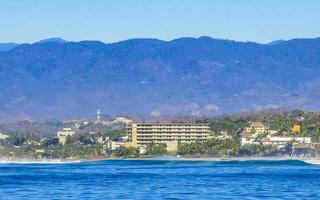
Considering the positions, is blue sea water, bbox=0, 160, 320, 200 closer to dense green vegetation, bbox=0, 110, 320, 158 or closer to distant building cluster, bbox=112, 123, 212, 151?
dense green vegetation, bbox=0, 110, 320, 158

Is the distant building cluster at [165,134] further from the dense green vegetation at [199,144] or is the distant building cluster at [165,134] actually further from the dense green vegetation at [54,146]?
the dense green vegetation at [54,146]

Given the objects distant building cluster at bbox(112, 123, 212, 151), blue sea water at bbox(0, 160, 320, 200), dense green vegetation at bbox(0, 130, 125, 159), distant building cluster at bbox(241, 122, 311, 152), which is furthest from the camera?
dense green vegetation at bbox(0, 130, 125, 159)

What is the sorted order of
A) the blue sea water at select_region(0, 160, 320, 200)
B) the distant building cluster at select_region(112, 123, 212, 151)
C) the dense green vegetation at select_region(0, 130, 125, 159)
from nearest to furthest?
the blue sea water at select_region(0, 160, 320, 200), the distant building cluster at select_region(112, 123, 212, 151), the dense green vegetation at select_region(0, 130, 125, 159)

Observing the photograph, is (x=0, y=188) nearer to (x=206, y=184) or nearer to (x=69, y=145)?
(x=206, y=184)

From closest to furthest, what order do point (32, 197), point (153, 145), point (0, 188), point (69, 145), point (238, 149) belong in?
point (32, 197) → point (0, 188) → point (238, 149) → point (153, 145) → point (69, 145)

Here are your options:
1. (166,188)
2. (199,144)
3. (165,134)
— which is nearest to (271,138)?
(199,144)

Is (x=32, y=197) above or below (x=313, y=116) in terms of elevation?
below

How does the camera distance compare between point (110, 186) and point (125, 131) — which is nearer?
point (110, 186)

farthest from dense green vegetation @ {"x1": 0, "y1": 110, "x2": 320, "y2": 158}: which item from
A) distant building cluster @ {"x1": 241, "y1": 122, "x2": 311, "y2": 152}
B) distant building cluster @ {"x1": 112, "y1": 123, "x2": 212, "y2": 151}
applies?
distant building cluster @ {"x1": 112, "y1": 123, "x2": 212, "y2": 151}

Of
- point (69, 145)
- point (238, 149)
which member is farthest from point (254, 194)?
point (69, 145)

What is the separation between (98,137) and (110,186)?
3958 inches

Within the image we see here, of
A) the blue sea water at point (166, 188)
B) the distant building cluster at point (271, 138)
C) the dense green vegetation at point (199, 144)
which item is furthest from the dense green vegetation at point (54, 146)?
the blue sea water at point (166, 188)

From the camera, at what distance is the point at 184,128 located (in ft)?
494

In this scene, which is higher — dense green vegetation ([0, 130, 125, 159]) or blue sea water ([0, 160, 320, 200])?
dense green vegetation ([0, 130, 125, 159])
